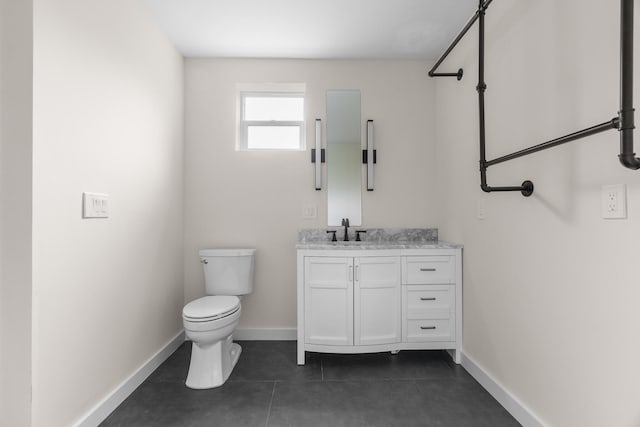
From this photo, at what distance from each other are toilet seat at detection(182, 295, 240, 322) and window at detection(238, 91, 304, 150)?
4.55ft

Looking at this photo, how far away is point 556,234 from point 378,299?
118 centimetres

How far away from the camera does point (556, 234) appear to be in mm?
1426

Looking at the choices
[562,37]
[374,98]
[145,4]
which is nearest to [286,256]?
[374,98]

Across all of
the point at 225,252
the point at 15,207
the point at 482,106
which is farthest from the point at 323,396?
the point at 482,106

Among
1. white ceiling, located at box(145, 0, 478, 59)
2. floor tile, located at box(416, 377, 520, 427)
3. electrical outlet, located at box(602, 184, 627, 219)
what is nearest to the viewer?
electrical outlet, located at box(602, 184, 627, 219)

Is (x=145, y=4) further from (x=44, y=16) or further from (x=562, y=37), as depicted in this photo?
(x=562, y=37)

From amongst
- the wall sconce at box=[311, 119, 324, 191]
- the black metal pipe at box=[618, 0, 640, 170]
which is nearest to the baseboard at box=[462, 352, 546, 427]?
the black metal pipe at box=[618, 0, 640, 170]

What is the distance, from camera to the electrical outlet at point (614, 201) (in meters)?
1.12

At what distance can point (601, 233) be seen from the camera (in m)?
1.21

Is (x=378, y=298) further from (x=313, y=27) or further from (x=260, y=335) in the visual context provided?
(x=313, y=27)

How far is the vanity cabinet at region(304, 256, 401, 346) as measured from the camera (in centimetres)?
226

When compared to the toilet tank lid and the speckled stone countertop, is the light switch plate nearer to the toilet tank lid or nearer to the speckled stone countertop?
the toilet tank lid

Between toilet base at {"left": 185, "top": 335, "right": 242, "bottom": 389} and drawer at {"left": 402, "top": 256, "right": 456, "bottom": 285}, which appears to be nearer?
toilet base at {"left": 185, "top": 335, "right": 242, "bottom": 389}

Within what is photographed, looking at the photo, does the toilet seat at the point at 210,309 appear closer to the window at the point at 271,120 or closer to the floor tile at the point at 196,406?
the floor tile at the point at 196,406
